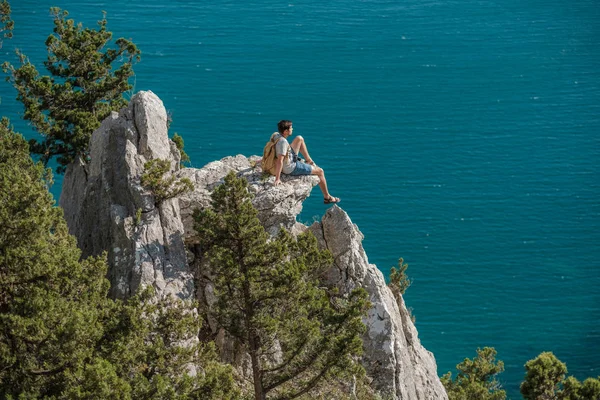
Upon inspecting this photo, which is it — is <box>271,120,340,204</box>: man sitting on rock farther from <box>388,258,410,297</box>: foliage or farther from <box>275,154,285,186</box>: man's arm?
<box>388,258,410,297</box>: foliage

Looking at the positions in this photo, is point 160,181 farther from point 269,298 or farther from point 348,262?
point 348,262

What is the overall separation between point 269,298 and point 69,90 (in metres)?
17.1

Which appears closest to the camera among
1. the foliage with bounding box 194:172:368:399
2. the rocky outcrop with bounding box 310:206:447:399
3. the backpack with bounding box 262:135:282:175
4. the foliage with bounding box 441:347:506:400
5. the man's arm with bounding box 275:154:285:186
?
the foliage with bounding box 194:172:368:399

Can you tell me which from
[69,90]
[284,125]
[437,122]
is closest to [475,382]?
[284,125]

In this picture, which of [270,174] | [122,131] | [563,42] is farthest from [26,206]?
[563,42]

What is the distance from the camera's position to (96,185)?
30797 mm

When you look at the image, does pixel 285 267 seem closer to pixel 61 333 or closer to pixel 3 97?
pixel 61 333

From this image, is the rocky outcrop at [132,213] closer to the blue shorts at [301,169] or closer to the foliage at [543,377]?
the blue shorts at [301,169]

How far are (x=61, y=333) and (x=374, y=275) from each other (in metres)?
14.4

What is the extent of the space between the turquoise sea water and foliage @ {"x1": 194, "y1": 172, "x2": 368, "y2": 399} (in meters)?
31.4

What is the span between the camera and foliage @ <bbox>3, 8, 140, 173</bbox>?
3919cm

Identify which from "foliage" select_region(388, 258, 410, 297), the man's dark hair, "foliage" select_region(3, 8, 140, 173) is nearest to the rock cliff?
the man's dark hair

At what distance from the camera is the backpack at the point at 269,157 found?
100 ft

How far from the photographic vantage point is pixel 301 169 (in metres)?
31.7
